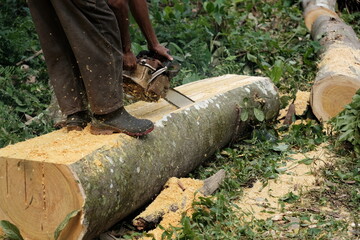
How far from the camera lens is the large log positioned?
3436 mm

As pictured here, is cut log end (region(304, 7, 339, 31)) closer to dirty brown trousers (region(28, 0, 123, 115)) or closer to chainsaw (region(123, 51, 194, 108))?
chainsaw (region(123, 51, 194, 108))

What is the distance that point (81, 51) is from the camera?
369 centimetres

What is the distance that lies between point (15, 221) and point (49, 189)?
0.41 metres

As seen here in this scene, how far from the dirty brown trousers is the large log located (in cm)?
28

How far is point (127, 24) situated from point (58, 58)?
21.4 inches

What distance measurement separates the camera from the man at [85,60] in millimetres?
3646

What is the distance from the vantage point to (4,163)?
361cm

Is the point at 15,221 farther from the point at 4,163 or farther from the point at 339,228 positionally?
the point at 339,228

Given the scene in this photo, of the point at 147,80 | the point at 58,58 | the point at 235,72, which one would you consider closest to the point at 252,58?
the point at 235,72

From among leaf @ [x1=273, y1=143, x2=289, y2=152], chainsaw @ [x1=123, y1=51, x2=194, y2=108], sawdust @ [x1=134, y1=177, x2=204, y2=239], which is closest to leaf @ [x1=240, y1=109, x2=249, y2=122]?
leaf @ [x1=273, y1=143, x2=289, y2=152]

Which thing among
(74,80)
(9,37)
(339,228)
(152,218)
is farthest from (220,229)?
(9,37)

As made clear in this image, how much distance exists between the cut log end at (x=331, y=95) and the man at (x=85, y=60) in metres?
2.39

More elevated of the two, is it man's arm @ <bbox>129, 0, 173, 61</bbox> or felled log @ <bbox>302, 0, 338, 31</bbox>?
man's arm @ <bbox>129, 0, 173, 61</bbox>

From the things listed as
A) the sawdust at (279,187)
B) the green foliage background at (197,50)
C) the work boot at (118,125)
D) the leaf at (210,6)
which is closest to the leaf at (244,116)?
the sawdust at (279,187)
